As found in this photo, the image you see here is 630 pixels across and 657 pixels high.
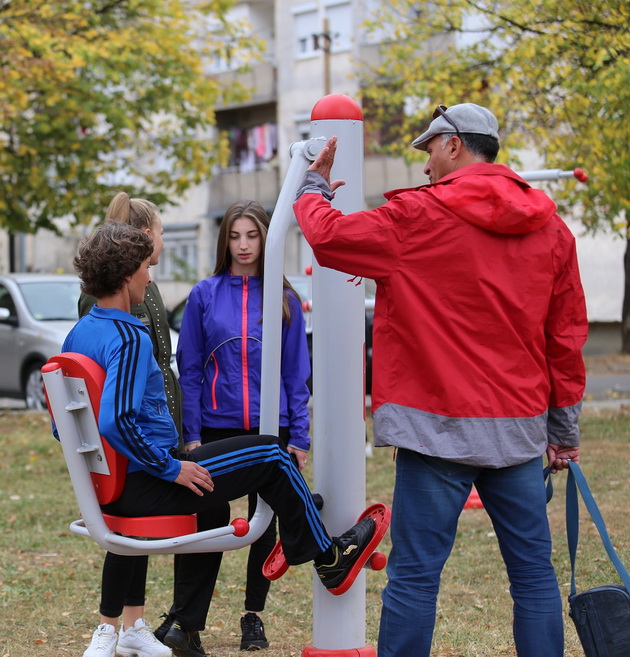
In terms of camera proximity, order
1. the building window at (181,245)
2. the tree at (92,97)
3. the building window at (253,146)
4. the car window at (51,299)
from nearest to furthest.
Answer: the car window at (51,299)
the tree at (92,97)
the building window at (253,146)
the building window at (181,245)

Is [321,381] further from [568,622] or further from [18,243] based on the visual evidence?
[18,243]

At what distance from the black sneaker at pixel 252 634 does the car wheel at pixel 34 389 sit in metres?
8.65

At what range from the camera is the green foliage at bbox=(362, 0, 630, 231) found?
9328 mm

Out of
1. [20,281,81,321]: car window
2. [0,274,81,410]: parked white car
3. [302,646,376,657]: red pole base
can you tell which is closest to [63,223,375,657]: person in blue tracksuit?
[302,646,376,657]: red pole base

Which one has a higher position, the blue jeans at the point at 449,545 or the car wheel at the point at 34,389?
the blue jeans at the point at 449,545

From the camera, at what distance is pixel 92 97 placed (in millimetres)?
14719

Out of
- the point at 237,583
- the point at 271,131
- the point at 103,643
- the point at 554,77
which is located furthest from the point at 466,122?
the point at 271,131

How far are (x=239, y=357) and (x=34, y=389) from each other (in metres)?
9.03

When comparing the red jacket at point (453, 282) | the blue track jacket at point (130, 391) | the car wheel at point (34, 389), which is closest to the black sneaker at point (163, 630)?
the blue track jacket at point (130, 391)

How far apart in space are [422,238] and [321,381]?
842 mm

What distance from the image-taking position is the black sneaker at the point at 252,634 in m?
4.46

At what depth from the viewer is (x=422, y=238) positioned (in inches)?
125

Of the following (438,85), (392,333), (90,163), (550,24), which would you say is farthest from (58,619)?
(90,163)

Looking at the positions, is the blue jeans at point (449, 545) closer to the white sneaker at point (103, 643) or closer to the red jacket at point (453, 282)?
the red jacket at point (453, 282)
